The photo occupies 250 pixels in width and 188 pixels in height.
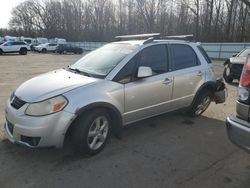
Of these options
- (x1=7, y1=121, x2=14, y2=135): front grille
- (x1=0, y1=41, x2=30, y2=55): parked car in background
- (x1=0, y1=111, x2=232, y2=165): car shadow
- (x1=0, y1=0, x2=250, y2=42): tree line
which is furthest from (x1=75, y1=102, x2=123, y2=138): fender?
(x1=0, y1=41, x2=30, y2=55): parked car in background

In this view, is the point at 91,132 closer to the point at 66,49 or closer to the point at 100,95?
the point at 100,95

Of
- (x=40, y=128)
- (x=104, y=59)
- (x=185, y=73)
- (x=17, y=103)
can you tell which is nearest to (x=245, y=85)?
(x=185, y=73)

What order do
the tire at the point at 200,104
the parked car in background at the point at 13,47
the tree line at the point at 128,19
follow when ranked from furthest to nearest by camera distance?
the tree line at the point at 128,19 < the parked car in background at the point at 13,47 < the tire at the point at 200,104

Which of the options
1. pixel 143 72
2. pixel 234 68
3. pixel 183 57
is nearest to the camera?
pixel 143 72

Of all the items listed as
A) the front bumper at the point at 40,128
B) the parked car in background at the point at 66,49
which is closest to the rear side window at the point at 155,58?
the front bumper at the point at 40,128

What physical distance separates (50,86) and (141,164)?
1.70 meters

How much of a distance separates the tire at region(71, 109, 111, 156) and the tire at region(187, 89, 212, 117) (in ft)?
7.60

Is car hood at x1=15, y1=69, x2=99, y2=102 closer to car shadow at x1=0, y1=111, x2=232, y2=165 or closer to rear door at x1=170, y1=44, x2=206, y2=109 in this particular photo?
car shadow at x1=0, y1=111, x2=232, y2=165

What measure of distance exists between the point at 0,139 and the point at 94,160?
1722 mm

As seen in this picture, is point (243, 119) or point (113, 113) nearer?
point (243, 119)

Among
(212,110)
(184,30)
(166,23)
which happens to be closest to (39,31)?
(166,23)

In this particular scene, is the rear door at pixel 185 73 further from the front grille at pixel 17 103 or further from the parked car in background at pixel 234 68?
the parked car in background at pixel 234 68

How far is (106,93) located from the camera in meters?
3.73

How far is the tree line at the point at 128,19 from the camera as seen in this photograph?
35.1 m
